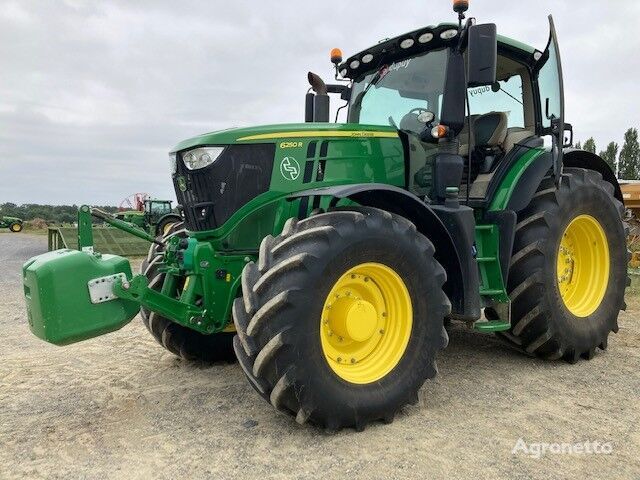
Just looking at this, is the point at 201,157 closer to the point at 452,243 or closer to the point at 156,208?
the point at 452,243

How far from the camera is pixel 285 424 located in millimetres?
3320

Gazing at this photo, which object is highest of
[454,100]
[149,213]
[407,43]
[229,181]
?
[407,43]

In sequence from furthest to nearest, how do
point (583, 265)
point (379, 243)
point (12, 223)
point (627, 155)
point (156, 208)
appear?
point (627, 155) < point (12, 223) < point (156, 208) < point (583, 265) < point (379, 243)

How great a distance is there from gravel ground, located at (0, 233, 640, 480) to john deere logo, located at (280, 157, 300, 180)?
4.98 ft

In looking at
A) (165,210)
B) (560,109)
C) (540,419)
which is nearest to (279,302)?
(540,419)

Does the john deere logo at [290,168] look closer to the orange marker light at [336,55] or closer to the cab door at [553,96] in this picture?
the orange marker light at [336,55]

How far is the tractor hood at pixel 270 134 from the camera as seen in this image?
3682mm

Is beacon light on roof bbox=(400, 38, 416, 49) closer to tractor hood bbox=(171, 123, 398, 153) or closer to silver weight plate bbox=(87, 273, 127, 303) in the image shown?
tractor hood bbox=(171, 123, 398, 153)

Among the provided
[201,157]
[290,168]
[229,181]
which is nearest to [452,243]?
[290,168]

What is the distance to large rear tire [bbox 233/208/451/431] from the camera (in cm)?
295

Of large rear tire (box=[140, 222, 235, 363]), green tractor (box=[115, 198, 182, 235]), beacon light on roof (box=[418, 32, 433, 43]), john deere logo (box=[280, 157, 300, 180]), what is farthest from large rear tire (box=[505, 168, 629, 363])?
green tractor (box=[115, 198, 182, 235])

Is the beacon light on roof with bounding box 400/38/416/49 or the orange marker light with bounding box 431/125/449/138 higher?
the beacon light on roof with bounding box 400/38/416/49

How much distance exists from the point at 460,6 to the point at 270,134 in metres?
1.57

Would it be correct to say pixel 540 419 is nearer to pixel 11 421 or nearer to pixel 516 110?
pixel 516 110
